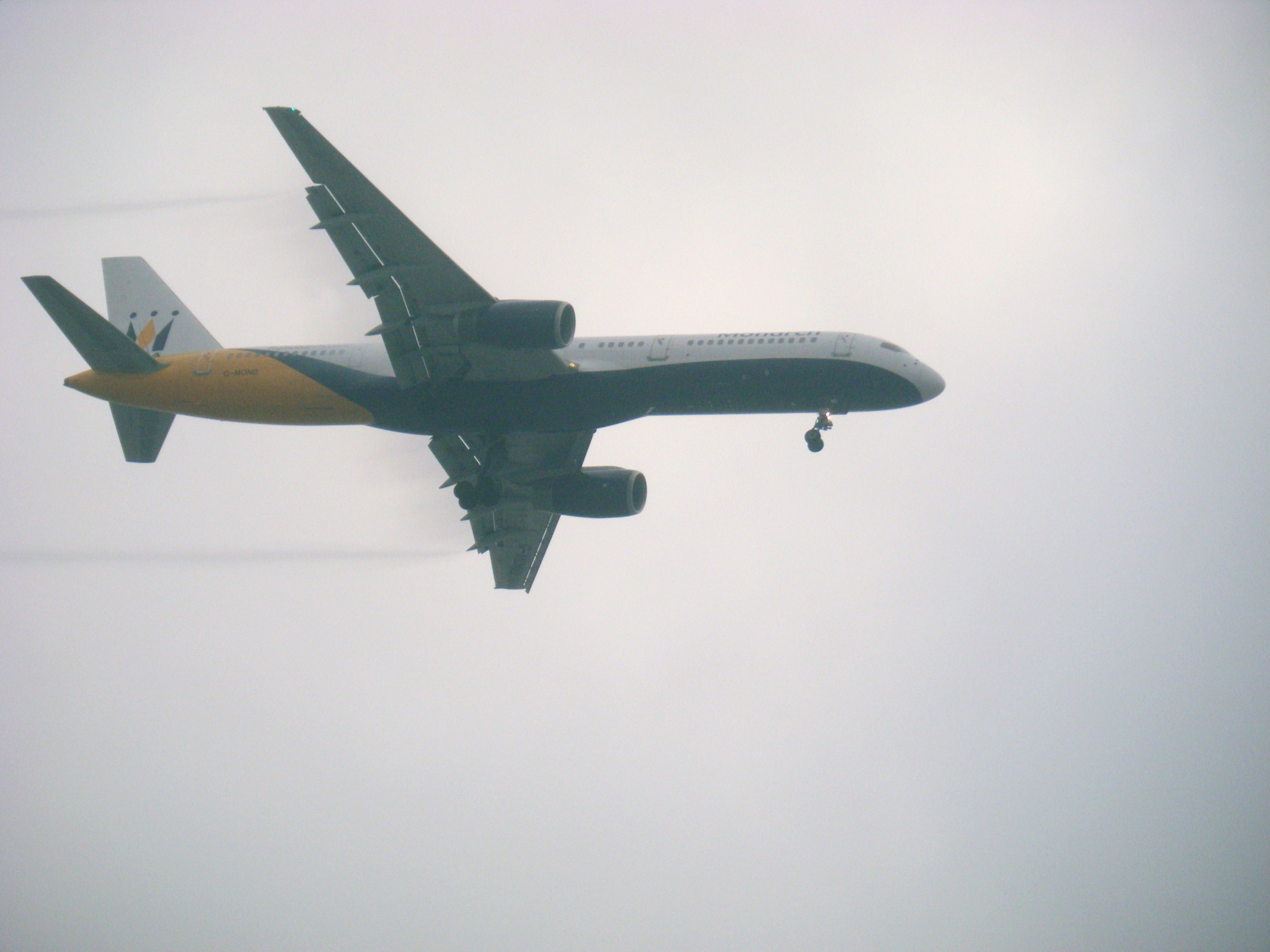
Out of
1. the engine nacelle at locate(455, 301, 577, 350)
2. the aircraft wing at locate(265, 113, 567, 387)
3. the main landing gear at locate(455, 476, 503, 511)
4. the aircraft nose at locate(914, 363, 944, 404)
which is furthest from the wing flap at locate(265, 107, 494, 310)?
the aircraft nose at locate(914, 363, 944, 404)

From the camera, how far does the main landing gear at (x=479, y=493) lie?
130ft

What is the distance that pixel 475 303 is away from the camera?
3359 centimetres

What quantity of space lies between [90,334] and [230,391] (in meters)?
4.63

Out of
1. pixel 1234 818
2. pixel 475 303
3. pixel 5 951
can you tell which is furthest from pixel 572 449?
pixel 1234 818

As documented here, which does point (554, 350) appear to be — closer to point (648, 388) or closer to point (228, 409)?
point (648, 388)

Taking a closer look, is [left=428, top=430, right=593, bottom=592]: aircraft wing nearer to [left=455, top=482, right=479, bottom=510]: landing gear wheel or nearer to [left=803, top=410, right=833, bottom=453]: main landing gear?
Answer: [left=455, top=482, right=479, bottom=510]: landing gear wheel

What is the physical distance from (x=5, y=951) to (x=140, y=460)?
98001mm

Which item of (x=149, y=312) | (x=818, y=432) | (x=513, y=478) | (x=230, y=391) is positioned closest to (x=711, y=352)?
(x=818, y=432)

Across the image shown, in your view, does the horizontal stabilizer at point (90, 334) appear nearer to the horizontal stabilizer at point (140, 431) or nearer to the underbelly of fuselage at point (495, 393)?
the underbelly of fuselage at point (495, 393)

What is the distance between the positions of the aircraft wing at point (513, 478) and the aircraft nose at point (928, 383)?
40.4 feet

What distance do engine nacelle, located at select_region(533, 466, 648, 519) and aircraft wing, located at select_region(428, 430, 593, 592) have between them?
27.6 inches

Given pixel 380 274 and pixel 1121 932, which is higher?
pixel 380 274

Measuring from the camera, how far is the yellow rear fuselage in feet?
120

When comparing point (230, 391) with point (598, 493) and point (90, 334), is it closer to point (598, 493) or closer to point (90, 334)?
point (90, 334)
